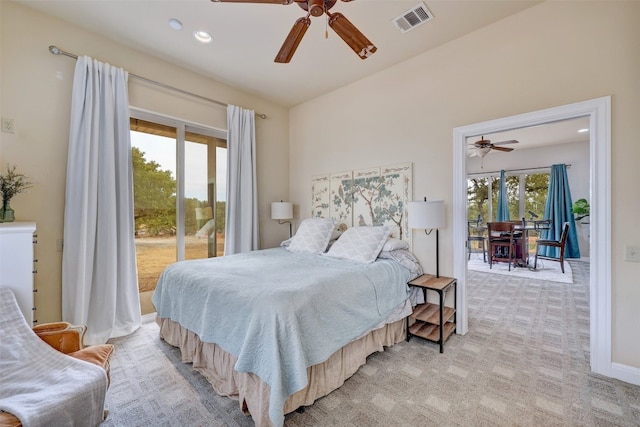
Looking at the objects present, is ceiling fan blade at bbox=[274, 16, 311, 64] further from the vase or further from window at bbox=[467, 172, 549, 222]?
window at bbox=[467, 172, 549, 222]

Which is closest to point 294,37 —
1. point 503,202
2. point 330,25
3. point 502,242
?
point 330,25

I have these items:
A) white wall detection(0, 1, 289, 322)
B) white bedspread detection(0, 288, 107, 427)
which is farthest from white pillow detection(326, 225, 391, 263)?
white wall detection(0, 1, 289, 322)

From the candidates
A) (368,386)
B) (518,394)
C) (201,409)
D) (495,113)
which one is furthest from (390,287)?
(495,113)

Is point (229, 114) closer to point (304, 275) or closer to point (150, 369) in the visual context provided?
point (304, 275)

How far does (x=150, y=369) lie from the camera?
2.16 meters

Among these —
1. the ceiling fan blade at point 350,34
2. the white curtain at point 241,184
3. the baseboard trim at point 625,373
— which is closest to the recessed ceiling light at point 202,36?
the white curtain at point 241,184

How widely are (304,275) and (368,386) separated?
932 millimetres

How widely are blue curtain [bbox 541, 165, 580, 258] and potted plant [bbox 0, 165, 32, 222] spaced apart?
29.9 feet

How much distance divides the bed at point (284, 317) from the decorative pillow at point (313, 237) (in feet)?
1.09

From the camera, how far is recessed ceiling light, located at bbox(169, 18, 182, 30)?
8.18ft

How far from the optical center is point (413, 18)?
2.46m

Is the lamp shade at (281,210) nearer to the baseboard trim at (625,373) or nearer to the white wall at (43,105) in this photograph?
the white wall at (43,105)

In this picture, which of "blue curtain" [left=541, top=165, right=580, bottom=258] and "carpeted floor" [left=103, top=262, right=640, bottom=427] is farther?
"blue curtain" [left=541, top=165, right=580, bottom=258]

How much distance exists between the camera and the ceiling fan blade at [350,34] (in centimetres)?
174
